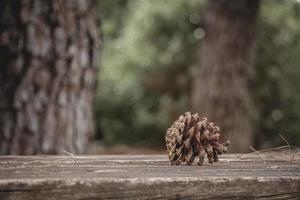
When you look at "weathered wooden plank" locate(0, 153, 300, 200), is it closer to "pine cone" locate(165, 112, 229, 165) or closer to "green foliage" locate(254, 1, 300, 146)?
"pine cone" locate(165, 112, 229, 165)

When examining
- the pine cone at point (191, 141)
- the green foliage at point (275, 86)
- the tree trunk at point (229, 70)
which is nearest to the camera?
the pine cone at point (191, 141)

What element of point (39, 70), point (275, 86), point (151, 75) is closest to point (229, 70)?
point (39, 70)

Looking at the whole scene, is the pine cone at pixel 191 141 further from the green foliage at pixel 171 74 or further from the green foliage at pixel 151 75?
the green foliage at pixel 151 75

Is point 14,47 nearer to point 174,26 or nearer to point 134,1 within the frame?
point 174,26

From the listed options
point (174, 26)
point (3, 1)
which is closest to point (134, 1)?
point (174, 26)

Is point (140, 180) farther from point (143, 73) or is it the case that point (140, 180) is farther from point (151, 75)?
point (143, 73)

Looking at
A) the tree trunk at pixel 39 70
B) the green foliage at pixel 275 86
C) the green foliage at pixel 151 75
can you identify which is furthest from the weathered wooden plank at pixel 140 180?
the green foliage at pixel 151 75
